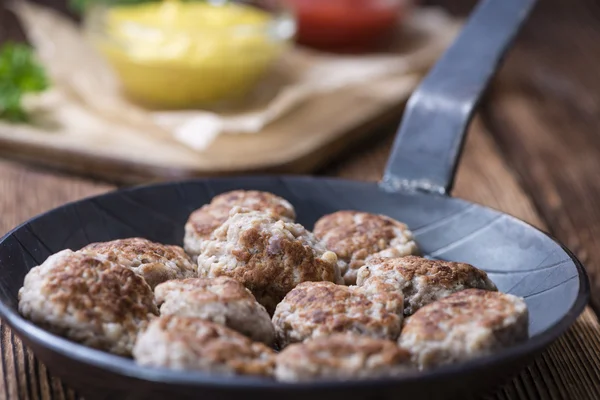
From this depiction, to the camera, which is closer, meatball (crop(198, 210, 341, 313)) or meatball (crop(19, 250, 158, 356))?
meatball (crop(19, 250, 158, 356))

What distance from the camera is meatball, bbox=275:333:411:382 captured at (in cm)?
117

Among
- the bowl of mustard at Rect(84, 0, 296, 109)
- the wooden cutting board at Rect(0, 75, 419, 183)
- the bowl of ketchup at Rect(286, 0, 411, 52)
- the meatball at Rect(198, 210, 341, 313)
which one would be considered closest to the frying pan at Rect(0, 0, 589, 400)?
the meatball at Rect(198, 210, 341, 313)

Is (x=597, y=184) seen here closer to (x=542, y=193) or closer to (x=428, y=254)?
(x=542, y=193)

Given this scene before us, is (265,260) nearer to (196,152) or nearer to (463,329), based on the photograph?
(463,329)

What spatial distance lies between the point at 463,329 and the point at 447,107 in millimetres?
941

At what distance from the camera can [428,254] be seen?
192cm

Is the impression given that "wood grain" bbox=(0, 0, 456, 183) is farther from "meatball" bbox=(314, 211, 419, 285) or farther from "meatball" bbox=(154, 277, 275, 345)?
"meatball" bbox=(154, 277, 275, 345)

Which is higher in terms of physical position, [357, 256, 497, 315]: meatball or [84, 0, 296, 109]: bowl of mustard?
[357, 256, 497, 315]: meatball

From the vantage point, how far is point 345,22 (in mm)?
3994

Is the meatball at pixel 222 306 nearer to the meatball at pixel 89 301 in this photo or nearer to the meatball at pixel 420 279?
the meatball at pixel 89 301

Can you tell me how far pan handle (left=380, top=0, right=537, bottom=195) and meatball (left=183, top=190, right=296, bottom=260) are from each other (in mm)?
325

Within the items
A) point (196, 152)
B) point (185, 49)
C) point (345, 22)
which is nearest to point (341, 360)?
point (196, 152)

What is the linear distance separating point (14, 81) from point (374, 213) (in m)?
1.78

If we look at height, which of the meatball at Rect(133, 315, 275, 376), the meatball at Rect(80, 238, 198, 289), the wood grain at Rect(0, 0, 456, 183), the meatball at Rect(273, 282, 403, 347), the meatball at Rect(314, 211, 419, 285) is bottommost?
the wood grain at Rect(0, 0, 456, 183)
